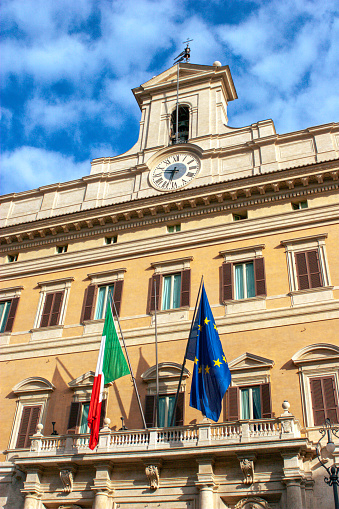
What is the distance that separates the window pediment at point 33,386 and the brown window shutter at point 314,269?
A: 392 inches

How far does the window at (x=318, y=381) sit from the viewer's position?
1722cm

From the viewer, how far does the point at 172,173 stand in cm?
2533

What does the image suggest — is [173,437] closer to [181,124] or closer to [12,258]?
[12,258]

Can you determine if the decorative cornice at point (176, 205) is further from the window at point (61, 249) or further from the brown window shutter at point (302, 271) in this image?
the brown window shutter at point (302, 271)

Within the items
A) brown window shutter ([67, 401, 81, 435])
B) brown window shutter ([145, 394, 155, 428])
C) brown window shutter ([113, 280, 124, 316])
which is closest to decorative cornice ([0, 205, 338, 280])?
brown window shutter ([113, 280, 124, 316])

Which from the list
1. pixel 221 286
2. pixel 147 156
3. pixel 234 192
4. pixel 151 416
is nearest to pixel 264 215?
pixel 234 192

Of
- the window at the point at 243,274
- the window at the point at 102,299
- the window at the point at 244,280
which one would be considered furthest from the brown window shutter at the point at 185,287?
the window at the point at 102,299

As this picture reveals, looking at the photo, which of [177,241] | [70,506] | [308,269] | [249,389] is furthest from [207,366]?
[177,241]

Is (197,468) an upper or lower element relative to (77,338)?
lower

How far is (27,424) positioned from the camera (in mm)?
20844

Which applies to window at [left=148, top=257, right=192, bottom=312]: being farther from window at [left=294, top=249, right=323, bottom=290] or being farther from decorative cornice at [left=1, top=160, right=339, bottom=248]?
window at [left=294, top=249, right=323, bottom=290]

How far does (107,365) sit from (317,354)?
683cm

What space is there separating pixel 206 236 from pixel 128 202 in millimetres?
3824

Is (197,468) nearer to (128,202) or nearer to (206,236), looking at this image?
(206,236)
